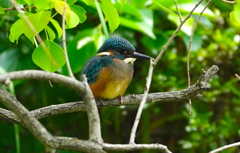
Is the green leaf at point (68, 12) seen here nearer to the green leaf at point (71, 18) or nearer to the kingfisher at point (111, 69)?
the green leaf at point (71, 18)

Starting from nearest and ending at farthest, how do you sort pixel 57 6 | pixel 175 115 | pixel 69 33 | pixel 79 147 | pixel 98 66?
pixel 79 147 → pixel 57 6 → pixel 98 66 → pixel 69 33 → pixel 175 115

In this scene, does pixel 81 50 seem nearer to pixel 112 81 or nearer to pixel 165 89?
pixel 112 81

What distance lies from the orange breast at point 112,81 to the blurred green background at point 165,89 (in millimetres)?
477

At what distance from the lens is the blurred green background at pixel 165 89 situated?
2.72 metres

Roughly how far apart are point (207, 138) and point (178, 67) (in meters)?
0.58

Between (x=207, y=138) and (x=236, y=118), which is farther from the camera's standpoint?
(x=236, y=118)

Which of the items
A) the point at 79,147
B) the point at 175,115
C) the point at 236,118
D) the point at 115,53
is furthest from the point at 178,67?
the point at 79,147

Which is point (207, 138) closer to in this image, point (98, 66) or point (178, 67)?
point (178, 67)

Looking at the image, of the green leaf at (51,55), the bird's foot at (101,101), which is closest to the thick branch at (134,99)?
the bird's foot at (101,101)

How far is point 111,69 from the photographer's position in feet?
6.70

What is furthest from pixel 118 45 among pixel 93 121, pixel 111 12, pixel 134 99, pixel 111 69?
pixel 93 121

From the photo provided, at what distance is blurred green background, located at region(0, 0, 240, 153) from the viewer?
2.72 metres

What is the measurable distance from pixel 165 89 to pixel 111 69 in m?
1.23

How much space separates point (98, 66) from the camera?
205 cm
